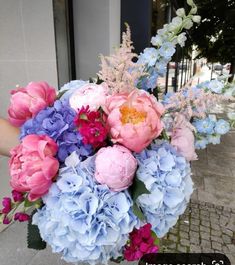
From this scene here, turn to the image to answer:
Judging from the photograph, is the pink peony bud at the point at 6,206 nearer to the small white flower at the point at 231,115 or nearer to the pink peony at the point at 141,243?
the pink peony at the point at 141,243

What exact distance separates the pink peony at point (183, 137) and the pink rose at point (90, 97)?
0.25m

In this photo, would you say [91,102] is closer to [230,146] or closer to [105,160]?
[105,160]

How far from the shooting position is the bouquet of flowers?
0.72 m

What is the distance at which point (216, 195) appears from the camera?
3.93m

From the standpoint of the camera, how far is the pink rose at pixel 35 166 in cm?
70

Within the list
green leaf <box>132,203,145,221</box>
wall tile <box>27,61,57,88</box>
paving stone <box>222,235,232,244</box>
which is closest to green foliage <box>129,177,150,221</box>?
green leaf <box>132,203,145,221</box>

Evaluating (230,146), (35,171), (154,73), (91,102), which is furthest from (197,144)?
(230,146)

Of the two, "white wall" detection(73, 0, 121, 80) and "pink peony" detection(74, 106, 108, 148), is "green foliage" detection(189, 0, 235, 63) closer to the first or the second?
"white wall" detection(73, 0, 121, 80)

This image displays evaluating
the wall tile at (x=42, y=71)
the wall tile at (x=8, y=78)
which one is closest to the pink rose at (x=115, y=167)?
the wall tile at (x=8, y=78)

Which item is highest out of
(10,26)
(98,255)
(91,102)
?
(10,26)

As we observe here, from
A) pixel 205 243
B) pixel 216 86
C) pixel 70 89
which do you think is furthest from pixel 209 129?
pixel 205 243

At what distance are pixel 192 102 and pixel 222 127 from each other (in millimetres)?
141

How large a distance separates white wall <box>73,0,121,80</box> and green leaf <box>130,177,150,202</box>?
90.7 inches

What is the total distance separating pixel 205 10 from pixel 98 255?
7480 millimetres
